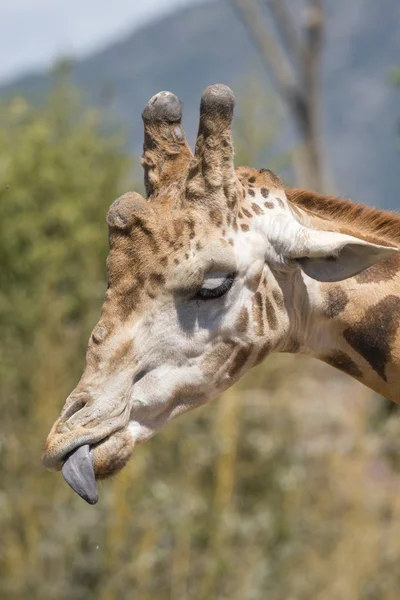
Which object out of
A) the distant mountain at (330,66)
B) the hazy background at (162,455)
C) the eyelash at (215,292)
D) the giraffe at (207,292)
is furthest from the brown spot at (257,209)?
the distant mountain at (330,66)

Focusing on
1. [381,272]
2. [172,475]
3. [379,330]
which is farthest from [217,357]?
[172,475]

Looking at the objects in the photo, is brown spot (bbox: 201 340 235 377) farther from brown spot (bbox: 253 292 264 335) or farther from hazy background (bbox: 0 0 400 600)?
hazy background (bbox: 0 0 400 600)

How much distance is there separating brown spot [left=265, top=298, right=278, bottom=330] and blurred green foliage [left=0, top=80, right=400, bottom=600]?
480 centimetres

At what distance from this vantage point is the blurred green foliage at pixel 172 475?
10.1m

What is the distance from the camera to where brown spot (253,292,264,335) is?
17.4 ft

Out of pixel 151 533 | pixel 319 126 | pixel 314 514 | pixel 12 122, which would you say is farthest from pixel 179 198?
pixel 319 126

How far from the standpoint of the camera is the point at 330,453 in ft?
37.4

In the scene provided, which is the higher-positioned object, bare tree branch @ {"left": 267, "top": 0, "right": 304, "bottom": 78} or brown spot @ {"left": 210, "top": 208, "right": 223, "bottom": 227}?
brown spot @ {"left": 210, "top": 208, "right": 223, "bottom": 227}

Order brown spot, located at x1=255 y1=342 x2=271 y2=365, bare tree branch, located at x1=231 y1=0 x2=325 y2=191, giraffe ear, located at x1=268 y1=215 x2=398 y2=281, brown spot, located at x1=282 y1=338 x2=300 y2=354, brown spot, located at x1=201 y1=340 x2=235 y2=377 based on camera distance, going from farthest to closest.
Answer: bare tree branch, located at x1=231 y1=0 x2=325 y2=191 < brown spot, located at x1=282 y1=338 x2=300 y2=354 < brown spot, located at x1=255 y1=342 x2=271 y2=365 < brown spot, located at x1=201 y1=340 x2=235 y2=377 < giraffe ear, located at x1=268 y1=215 x2=398 y2=281

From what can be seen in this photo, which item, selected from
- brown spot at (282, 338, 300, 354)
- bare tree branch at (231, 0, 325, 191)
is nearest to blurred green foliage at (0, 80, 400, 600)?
brown spot at (282, 338, 300, 354)

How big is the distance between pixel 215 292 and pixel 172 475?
5.99 m

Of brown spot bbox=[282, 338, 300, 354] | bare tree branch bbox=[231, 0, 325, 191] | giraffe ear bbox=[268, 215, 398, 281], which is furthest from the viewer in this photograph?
bare tree branch bbox=[231, 0, 325, 191]

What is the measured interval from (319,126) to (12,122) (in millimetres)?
7666

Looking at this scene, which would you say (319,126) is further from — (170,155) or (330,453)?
(170,155)
